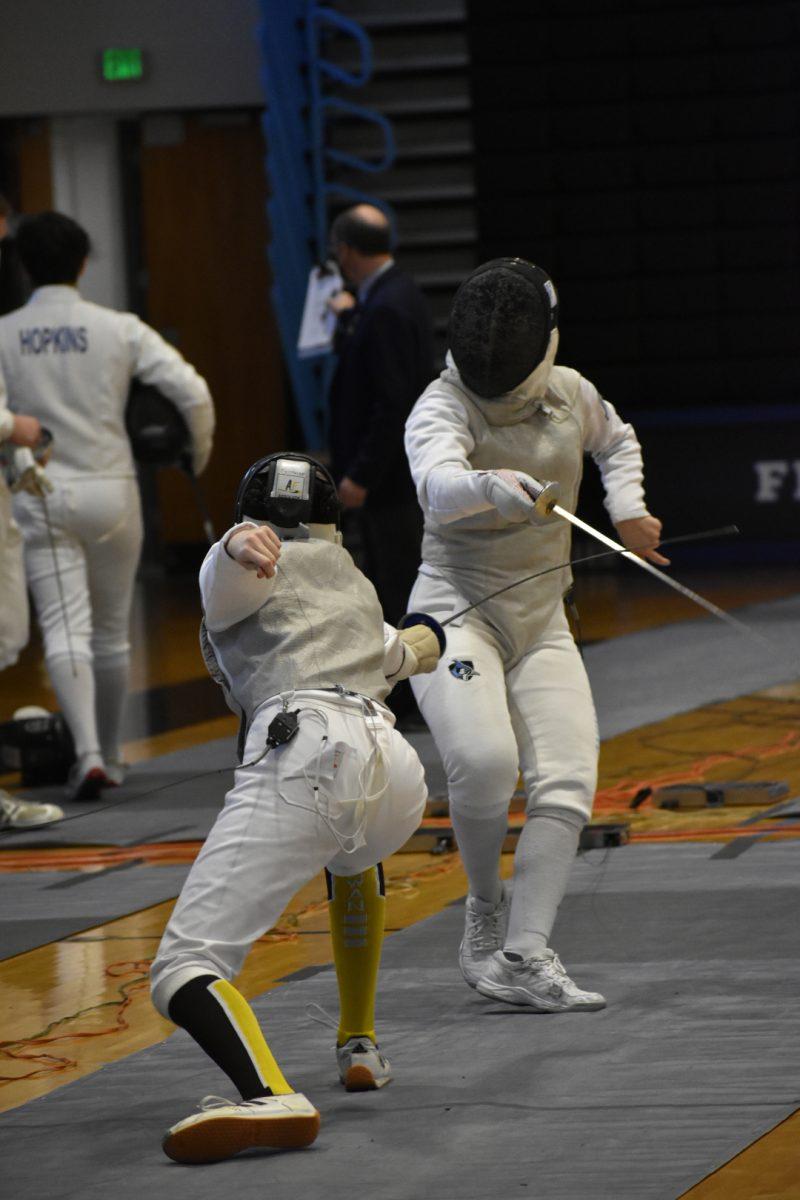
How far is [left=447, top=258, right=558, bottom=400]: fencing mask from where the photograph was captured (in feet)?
9.04

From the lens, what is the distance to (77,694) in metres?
4.32

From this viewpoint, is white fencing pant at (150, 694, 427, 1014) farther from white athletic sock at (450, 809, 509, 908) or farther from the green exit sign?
the green exit sign

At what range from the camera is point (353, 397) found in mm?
4887

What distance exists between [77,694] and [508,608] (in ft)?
5.92

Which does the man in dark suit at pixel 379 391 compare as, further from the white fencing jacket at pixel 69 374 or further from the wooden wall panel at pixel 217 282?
the wooden wall panel at pixel 217 282

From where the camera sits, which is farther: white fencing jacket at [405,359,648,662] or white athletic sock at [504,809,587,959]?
white fencing jacket at [405,359,648,662]

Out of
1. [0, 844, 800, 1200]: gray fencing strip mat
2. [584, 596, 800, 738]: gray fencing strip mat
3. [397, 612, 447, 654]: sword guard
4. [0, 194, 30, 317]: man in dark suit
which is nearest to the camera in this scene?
[0, 844, 800, 1200]: gray fencing strip mat

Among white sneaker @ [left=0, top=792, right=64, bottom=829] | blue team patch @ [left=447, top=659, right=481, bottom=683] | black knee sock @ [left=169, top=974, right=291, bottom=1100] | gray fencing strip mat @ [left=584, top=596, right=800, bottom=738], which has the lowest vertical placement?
gray fencing strip mat @ [left=584, top=596, right=800, bottom=738]

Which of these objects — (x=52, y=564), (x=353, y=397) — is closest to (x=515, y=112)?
(x=353, y=397)

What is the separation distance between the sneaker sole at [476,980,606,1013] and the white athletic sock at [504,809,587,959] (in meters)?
0.06

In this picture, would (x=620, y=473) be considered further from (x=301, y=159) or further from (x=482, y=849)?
(x=301, y=159)

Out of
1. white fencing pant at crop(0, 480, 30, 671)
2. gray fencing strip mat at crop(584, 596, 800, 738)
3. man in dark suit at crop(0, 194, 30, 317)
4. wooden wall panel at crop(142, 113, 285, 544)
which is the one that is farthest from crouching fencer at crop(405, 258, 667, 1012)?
wooden wall panel at crop(142, 113, 285, 544)

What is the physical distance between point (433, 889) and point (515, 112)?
19.5 feet

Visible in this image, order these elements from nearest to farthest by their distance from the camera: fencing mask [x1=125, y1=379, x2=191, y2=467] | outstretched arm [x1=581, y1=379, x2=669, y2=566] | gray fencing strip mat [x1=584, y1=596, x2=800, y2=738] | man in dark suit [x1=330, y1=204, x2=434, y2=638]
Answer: outstretched arm [x1=581, y1=379, x2=669, y2=566]
fencing mask [x1=125, y1=379, x2=191, y2=467]
man in dark suit [x1=330, y1=204, x2=434, y2=638]
gray fencing strip mat [x1=584, y1=596, x2=800, y2=738]
